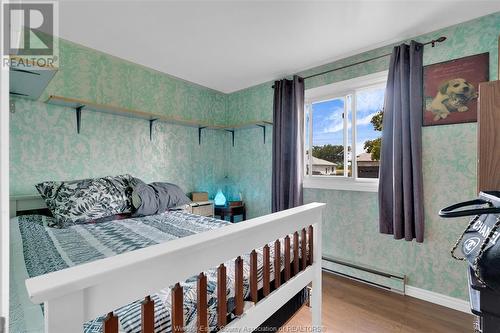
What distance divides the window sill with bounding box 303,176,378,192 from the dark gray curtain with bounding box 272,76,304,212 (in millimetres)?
162

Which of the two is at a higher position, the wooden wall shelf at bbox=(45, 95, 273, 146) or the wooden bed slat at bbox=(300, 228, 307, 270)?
the wooden wall shelf at bbox=(45, 95, 273, 146)

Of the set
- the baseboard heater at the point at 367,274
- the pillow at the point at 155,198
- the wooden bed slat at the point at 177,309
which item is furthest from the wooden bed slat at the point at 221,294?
the baseboard heater at the point at 367,274

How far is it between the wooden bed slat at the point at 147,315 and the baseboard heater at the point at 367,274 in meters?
2.26

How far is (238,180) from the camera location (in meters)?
3.66

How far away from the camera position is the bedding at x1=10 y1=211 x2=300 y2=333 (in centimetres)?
80

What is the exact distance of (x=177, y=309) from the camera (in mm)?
785

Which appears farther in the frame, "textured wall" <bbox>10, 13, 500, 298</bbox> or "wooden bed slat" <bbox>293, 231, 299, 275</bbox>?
"textured wall" <bbox>10, 13, 500, 298</bbox>

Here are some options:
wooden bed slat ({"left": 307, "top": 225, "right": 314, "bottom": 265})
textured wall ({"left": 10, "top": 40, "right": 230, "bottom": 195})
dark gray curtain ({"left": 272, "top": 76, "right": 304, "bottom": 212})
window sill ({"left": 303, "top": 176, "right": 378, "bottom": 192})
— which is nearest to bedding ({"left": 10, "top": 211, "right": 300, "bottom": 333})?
wooden bed slat ({"left": 307, "top": 225, "right": 314, "bottom": 265})

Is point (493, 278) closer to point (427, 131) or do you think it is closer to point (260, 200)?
point (427, 131)

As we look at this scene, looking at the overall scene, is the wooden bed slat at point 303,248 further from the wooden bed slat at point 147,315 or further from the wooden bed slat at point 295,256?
the wooden bed slat at point 147,315

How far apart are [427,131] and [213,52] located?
2132 millimetres

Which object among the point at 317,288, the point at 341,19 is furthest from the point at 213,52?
the point at 317,288

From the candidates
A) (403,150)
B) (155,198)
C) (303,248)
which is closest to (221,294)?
(303,248)

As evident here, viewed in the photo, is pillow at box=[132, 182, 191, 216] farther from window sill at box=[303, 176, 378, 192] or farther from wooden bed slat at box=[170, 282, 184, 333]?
wooden bed slat at box=[170, 282, 184, 333]
